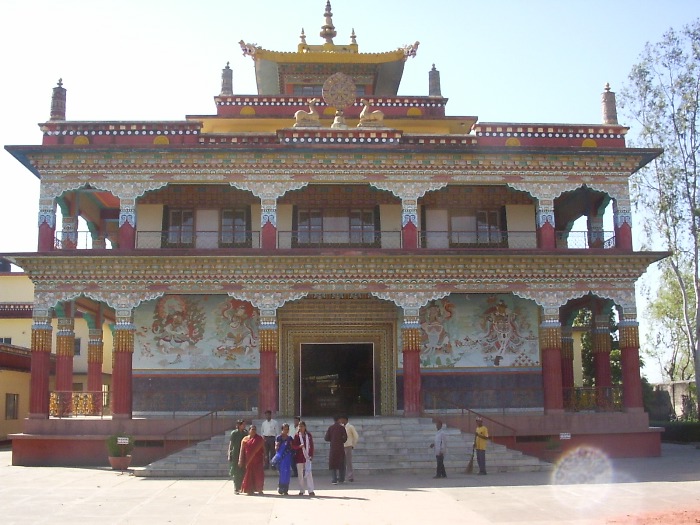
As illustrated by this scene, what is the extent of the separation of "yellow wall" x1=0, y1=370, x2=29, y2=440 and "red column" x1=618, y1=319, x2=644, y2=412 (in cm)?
2251

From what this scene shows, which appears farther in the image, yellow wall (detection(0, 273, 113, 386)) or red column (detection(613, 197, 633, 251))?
yellow wall (detection(0, 273, 113, 386))

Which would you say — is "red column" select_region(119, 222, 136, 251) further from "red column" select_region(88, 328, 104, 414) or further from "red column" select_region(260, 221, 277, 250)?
"red column" select_region(88, 328, 104, 414)

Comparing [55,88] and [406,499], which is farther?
[55,88]

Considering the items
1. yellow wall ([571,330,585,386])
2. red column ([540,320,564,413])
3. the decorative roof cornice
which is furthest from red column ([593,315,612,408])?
yellow wall ([571,330,585,386])

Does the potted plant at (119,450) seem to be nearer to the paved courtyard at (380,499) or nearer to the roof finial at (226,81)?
the paved courtyard at (380,499)

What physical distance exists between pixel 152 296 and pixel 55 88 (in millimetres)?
7347

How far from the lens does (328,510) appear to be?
14.0m

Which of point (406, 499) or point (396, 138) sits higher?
point (396, 138)

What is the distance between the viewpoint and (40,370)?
920 inches

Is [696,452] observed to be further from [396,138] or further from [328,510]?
[328,510]

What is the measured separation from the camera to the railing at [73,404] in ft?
79.2

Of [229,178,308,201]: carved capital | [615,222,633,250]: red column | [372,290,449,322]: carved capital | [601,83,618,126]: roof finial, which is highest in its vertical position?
[601,83,618,126]: roof finial

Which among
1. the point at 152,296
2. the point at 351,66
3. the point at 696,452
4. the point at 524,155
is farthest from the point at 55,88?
the point at 696,452

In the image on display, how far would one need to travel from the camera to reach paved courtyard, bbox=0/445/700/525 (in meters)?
13.1
